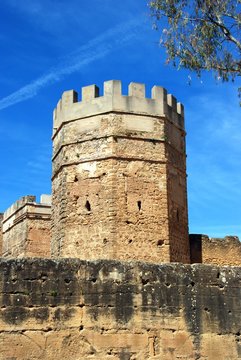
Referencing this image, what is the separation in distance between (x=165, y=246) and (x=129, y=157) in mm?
2841

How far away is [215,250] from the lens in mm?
18984

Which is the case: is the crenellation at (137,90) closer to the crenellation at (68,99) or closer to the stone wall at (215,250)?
the crenellation at (68,99)

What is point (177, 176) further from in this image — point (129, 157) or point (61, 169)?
point (61, 169)

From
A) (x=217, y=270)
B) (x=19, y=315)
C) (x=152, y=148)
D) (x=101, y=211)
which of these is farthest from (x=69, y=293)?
(x=152, y=148)

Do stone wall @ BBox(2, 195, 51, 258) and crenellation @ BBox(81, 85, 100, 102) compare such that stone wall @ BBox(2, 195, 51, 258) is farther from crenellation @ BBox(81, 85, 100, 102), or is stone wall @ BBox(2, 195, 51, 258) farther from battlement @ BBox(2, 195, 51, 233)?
crenellation @ BBox(81, 85, 100, 102)

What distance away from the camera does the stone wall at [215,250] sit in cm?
1822

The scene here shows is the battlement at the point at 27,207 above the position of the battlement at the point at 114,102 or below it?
below

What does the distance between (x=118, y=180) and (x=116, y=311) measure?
8683 millimetres

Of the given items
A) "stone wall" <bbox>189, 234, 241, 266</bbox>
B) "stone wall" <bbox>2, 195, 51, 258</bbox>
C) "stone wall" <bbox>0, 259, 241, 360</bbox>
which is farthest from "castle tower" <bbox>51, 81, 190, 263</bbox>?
"stone wall" <bbox>0, 259, 241, 360</bbox>

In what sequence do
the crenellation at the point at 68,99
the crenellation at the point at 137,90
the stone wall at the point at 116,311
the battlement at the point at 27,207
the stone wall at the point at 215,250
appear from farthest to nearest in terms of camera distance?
the battlement at the point at 27,207, the stone wall at the point at 215,250, the crenellation at the point at 68,99, the crenellation at the point at 137,90, the stone wall at the point at 116,311

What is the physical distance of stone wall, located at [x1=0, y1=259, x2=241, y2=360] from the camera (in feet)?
23.9

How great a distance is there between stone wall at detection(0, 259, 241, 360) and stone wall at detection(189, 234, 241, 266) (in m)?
9.88

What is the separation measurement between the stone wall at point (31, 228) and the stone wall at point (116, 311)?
46.9 ft

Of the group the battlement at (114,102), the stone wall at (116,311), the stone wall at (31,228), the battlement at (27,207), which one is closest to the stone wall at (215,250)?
the battlement at (114,102)
